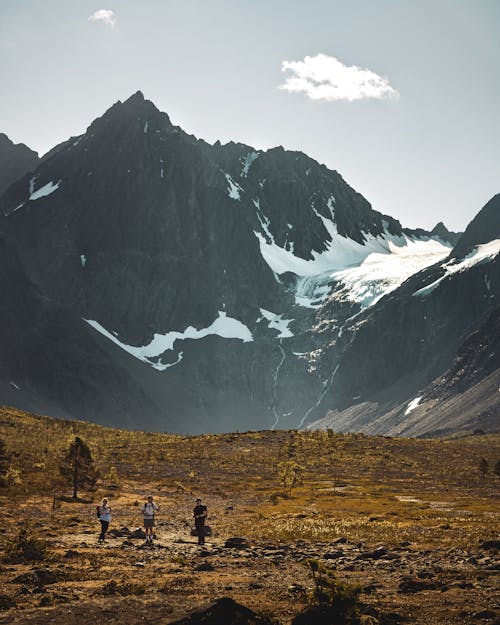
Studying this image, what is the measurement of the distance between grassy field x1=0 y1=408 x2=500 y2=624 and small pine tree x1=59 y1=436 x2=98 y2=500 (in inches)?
53.9

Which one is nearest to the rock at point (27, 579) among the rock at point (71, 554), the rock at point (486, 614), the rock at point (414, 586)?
the rock at point (71, 554)

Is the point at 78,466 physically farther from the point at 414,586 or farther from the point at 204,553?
the point at 414,586

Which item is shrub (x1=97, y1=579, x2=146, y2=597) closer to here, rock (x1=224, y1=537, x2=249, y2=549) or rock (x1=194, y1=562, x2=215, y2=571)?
rock (x1=194, y1=562, x2=215, y2=571)

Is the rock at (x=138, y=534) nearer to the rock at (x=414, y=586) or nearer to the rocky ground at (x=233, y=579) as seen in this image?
the rocky ground at (x=233, y=579)

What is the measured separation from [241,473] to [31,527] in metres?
61.6

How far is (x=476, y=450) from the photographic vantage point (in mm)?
149000

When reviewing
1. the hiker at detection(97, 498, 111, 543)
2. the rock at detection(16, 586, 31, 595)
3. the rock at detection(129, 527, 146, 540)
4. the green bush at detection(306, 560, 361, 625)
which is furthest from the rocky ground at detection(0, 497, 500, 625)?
the green bush at detection(306, 560, 361, 625)

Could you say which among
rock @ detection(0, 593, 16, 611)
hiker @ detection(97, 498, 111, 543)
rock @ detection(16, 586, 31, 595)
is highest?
hiker @ detection(97, 498, 111, 543)

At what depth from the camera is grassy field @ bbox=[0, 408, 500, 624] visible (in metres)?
22.2

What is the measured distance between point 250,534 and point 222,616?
25.7 m

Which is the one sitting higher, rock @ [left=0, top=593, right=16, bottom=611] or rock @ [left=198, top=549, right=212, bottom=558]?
rock @ [left=198, top=549, right=212, bottom=558]

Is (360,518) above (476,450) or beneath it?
beneath

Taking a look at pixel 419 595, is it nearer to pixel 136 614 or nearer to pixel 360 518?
pixel 136 614

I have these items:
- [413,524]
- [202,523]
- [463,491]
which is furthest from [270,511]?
[463,491]
